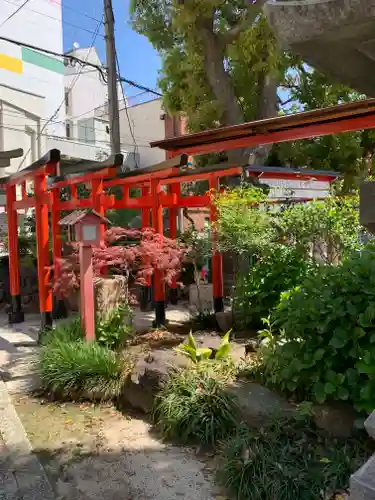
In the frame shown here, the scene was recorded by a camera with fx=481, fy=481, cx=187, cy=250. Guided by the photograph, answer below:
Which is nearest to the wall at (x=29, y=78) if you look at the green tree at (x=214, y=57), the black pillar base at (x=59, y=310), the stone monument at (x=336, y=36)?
the green tree at (x=214, y=57)

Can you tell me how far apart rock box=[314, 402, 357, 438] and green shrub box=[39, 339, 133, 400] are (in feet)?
7.50

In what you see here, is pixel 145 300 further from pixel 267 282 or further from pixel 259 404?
pixel 259 404

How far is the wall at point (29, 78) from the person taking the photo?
59.1 feet

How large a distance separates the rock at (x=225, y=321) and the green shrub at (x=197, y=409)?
7.90ft

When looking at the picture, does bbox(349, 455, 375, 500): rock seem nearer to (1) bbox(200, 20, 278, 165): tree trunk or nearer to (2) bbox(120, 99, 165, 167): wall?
(1) bbox(200, 20, 278, 165): tree trunk

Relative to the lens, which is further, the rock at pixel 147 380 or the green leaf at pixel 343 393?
the rock at pixel 147 380

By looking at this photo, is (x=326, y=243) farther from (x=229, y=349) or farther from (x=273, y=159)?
(x=273, y=159)

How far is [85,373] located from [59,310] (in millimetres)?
4622

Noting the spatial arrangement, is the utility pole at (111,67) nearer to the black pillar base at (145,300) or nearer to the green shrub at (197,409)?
the black pillar base at (145,300)

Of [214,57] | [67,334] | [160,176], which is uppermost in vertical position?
[214,57]

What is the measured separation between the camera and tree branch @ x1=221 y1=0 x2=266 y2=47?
9.46m

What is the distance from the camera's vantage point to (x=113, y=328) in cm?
619

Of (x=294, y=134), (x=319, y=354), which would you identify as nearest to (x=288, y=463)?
(x=319, y=354)

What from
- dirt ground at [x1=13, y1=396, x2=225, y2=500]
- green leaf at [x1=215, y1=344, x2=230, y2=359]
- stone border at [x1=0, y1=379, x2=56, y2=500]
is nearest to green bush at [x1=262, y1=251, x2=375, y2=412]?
dirt ground at [x1=13, y1=396, x2=225, y2=500]
